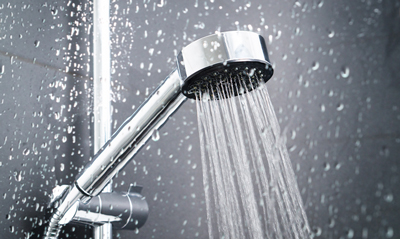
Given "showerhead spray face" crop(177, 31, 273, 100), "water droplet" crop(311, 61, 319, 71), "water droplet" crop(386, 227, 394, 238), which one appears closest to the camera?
"showerhead spray face" crop(177, 31, 273, 100)

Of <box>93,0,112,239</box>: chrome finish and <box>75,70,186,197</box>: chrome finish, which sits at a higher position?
<box>93,0,112,239</box>: chrome finish

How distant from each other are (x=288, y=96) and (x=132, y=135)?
55 cm

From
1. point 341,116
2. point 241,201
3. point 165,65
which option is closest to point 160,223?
point 241,201

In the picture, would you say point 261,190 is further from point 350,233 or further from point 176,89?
point 176,89

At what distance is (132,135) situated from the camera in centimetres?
42

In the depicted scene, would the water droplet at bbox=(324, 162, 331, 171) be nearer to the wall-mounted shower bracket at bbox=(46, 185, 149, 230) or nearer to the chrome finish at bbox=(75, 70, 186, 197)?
the wall-mounted shower bracket at bbox=(46, 185, 149, 230)

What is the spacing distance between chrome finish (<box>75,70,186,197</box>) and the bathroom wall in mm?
208

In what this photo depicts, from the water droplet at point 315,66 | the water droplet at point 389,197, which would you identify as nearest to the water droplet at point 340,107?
the water droplet at point 315,66

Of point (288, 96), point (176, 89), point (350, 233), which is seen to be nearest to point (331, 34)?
point (288, 96)

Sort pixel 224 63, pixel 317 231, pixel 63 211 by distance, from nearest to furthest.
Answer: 1. pixel 224 63
2. pixel 63 211
3. pixel 317 231

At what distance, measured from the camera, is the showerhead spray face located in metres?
0.35

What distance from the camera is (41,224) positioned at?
0.57m

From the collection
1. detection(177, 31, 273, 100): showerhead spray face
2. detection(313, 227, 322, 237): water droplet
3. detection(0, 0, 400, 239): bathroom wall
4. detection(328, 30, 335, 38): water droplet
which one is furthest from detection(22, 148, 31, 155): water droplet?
detection(328, 30, 335, 38): water droplet

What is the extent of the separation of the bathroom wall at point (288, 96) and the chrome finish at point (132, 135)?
0.68 ft
